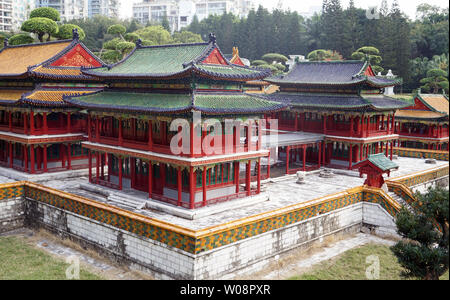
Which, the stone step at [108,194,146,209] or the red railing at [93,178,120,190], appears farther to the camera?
the red railing at [93,178,120,190]

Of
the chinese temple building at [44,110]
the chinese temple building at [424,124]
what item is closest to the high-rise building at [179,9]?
the chinese temple building at [424,124]

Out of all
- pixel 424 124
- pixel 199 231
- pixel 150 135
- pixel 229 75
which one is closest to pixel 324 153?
pixel 229 75

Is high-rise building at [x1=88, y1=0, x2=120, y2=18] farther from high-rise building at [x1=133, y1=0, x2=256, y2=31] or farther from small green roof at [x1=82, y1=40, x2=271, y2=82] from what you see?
small green roof at [x1=82, y1=40, x2=271, y2=82]

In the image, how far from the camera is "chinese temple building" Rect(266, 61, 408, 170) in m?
34.8

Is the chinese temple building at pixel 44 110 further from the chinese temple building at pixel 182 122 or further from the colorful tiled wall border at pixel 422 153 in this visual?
the colorful tiled wall border at pixel 422 153

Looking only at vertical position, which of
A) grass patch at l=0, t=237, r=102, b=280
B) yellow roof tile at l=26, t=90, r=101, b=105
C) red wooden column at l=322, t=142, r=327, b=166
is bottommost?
grass patch at l=0, t=237, r=102, b=280

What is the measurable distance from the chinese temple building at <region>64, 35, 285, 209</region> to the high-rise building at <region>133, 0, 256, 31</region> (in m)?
154

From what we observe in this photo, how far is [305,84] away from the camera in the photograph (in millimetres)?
38188

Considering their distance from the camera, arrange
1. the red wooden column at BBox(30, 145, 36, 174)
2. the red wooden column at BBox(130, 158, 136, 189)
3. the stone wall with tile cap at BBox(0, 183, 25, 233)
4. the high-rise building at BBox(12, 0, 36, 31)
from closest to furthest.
A: 1. the stone wall with tile cap at BBox(0, 183, 25, 233)
2. the red wooden column at BBox(130, 158, 136, 189)
3. the red wooden column at BBox(30, 145, 36, 174)
4. the high-rise building at BBox(12, 0, 36, 31)

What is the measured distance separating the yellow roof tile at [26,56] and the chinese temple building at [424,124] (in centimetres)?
3382

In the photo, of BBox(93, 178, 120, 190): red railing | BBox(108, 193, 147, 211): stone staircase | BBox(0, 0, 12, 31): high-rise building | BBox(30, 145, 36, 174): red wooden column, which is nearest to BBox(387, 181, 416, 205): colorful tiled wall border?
BBox(108, 193, 147, 211): stone staircase
